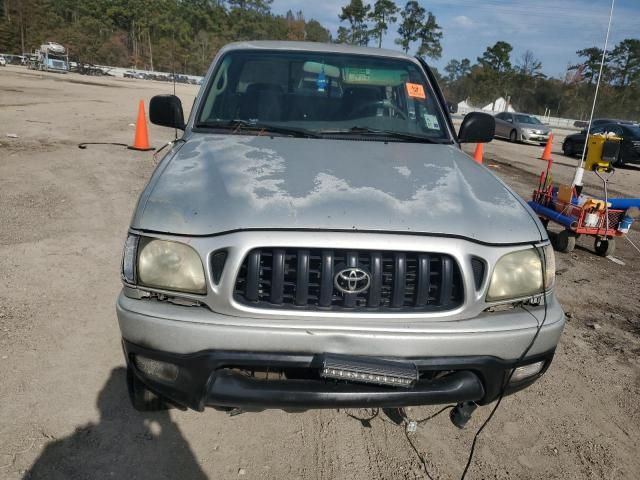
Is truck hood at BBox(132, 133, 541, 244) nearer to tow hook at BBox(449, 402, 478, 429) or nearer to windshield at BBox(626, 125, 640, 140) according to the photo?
tow hook at BBox(449, 402, 478, 429)

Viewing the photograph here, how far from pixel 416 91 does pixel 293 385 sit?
7.94 ft

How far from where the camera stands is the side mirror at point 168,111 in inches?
135

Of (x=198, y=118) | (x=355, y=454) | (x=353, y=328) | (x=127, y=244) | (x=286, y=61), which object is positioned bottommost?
(x=355, y=454)

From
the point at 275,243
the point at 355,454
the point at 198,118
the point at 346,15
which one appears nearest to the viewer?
the point at 275,243

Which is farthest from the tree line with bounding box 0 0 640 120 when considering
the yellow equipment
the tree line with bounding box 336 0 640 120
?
the yellow equipment

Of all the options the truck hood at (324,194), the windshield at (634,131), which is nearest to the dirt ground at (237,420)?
the truck hood at (324,194)

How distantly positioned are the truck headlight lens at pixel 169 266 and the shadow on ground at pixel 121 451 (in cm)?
89

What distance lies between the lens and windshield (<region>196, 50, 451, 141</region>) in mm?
3299

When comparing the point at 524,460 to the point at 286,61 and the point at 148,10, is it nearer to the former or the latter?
the point at 286,61

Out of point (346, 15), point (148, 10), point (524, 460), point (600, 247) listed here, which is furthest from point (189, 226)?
point (148, 10)

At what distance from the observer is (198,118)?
3.31 meters

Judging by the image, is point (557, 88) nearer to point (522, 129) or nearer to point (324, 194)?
point (522, 129)

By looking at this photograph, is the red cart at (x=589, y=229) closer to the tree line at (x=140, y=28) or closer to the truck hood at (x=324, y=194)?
the truck hood at (x=324, y=194)

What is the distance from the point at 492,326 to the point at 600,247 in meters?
4.92
